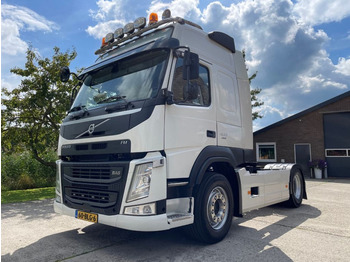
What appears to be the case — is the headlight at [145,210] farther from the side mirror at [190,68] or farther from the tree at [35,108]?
the tree at [35,108]

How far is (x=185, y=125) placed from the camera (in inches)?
151

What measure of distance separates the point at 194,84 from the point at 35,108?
10.3 m

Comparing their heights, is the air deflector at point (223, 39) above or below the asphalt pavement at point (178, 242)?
above

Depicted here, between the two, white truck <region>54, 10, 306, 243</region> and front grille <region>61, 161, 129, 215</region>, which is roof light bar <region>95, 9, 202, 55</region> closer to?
white truck <region>54, 10, 306, 243</region>

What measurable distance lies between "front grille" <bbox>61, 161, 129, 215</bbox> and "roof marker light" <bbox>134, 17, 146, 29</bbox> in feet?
7.89

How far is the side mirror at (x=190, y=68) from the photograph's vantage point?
3701mm

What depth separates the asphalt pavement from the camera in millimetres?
3652

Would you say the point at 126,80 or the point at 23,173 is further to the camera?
the point at 23,173

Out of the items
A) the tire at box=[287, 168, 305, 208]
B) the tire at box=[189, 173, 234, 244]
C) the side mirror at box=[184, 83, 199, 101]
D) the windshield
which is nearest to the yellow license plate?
the tire at box=[189, 173, 234, 244]

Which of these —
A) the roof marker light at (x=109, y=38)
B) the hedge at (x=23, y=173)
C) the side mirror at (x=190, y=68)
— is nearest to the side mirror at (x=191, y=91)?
the side mirror at (x=190, y=68)

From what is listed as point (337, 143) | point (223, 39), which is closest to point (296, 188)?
point (223, 39)

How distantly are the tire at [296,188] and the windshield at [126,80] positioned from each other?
4.90m

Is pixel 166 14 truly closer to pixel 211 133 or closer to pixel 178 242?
pixel 211 133

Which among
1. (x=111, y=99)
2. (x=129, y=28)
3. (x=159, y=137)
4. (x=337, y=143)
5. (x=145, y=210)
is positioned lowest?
(x=145, y=210)
